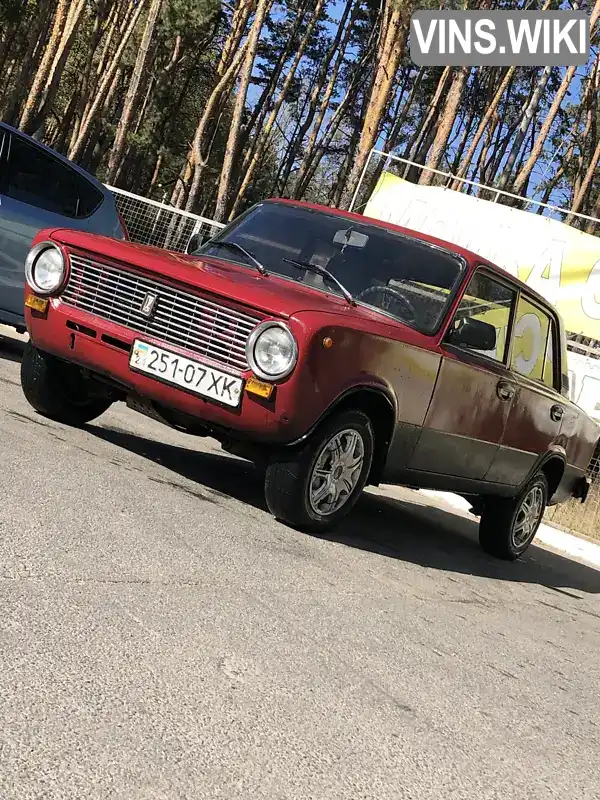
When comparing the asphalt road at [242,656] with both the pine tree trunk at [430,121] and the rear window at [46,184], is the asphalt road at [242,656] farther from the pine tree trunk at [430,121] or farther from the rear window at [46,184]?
the pine tree trunk at [430,121]

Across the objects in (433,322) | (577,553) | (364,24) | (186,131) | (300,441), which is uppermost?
(364,24)

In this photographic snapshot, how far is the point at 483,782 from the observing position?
114 inches

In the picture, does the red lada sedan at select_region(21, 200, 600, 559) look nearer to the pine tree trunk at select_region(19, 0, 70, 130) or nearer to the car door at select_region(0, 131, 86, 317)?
the car door at select_region(0, 131, 86, 317)

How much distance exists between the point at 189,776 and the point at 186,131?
49.0 metres

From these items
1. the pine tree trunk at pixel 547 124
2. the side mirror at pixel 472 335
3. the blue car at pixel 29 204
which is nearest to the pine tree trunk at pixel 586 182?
the pine tree trunk at pixel 547 124

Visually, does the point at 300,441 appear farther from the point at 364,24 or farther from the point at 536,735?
the point at 364,24

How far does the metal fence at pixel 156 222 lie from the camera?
14.9m

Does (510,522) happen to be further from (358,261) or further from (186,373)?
(186,373)

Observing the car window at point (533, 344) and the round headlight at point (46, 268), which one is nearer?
the round headlight at point (46, 268)

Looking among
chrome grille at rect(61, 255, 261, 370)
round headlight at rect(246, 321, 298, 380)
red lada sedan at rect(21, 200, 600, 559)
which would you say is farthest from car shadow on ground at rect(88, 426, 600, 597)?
round headlight at rect(246, 321, 298, 380)

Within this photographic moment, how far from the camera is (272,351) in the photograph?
5031mm

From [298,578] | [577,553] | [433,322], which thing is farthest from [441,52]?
[298,578]

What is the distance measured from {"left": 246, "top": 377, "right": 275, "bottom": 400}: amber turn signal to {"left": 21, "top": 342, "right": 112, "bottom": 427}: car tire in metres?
1.45

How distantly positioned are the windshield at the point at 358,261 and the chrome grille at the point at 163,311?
812 millimetres
